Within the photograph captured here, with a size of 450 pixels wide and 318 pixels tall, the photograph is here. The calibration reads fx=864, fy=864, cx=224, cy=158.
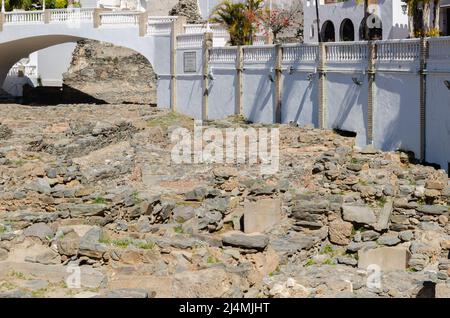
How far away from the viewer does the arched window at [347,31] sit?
155 feet

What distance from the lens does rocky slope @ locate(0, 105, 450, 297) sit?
16.9m

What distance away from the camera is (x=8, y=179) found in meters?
26.8

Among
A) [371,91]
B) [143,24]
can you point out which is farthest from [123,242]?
[143,24]

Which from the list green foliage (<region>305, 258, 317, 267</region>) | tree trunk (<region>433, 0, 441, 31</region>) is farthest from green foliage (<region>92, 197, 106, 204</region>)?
tree trunk (<region>433, 0, 441, 31</region>)

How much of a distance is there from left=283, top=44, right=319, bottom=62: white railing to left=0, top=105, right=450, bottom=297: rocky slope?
3.37 m

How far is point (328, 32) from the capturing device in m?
49.6

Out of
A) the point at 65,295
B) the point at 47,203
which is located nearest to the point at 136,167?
the point at 47,203

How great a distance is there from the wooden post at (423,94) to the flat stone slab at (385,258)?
9.18 meters

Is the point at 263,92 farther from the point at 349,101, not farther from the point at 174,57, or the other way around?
the point at 174,57

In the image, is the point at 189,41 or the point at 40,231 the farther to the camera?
the point at 189,41

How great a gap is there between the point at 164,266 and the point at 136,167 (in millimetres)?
13751

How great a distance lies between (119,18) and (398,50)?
22.2 meters

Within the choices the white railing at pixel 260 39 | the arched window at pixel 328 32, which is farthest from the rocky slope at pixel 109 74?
the white railing at pixel 260 39
